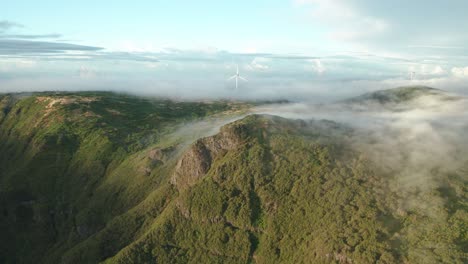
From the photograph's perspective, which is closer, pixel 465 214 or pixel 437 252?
pixel 437 252

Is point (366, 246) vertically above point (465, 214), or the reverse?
point (465, 214)

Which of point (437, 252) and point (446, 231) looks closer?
point (437, 252)

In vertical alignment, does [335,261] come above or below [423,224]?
below

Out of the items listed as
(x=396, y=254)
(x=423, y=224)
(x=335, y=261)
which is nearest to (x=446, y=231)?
(x=423, y=224)

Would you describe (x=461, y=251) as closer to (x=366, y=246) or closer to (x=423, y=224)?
(x=423, y=224)

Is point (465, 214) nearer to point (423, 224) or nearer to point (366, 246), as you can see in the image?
point (423, 224)

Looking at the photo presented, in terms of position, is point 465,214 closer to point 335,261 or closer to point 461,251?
point 461,251

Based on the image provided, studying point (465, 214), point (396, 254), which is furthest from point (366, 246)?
point (465, 214)

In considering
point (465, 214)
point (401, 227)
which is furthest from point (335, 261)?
point (465, 214)
